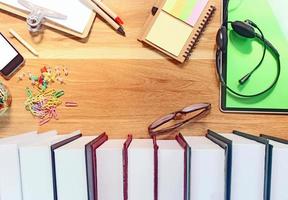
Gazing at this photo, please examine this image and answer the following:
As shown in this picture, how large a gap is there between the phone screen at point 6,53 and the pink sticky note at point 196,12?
1.49ft

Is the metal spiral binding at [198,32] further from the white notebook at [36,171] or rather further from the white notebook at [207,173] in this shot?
the white notebook at [36,171]

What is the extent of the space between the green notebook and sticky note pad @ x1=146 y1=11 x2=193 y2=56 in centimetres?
12

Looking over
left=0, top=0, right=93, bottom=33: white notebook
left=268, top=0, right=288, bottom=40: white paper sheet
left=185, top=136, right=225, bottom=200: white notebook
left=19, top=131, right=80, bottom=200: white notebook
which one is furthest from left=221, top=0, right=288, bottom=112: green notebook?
left=19, top=131, right=80, bottom=200: white notebook

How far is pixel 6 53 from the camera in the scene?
98 cm

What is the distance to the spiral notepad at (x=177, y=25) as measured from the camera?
966 mm

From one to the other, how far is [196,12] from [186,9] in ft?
0.09

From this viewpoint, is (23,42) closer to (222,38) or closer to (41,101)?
(41,101)

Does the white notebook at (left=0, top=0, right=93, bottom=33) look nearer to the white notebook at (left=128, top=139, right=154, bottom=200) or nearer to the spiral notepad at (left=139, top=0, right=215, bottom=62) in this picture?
the spiral notepad at (left=139, top=0, right=215, bottom=62)

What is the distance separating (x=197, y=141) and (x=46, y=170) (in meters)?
0.35

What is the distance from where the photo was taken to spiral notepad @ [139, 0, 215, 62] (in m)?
0.97

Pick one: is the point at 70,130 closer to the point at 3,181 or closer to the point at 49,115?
the point at 49,115

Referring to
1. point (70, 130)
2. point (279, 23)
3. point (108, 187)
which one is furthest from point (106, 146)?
point (279, 23)

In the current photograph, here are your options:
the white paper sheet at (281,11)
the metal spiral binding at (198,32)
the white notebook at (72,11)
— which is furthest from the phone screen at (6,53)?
the white paper sheet at (281,11)

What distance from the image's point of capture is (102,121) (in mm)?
1013
